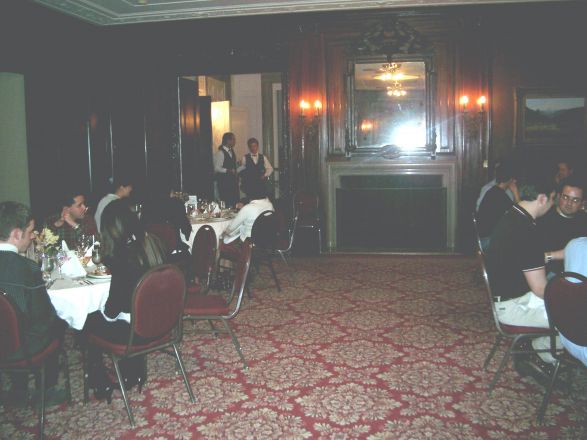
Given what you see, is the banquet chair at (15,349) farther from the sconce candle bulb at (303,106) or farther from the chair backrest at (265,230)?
the sconce candle bulb at (303,106)

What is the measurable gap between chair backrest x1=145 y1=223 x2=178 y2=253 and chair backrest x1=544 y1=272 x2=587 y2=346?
3.42 m

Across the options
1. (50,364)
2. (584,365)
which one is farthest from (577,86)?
(50,364)

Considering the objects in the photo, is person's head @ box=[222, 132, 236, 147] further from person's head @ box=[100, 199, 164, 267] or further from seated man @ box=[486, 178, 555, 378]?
seated man @ box=[486, 178, 555, 378]

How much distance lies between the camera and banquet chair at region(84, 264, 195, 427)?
323cm

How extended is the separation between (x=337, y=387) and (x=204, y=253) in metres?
1.54

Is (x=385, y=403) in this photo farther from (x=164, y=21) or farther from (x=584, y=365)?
(x=164, y=21)

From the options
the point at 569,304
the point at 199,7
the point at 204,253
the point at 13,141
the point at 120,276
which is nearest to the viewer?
the point at 569,304

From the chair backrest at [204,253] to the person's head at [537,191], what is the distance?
234cm

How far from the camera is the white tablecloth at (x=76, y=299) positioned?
11.7 ft

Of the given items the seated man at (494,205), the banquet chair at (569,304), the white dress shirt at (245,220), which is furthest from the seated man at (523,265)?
the white dress shirt at (245,220)

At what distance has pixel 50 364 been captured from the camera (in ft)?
12.1

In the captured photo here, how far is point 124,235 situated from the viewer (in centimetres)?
359

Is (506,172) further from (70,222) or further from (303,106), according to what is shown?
(70,222)

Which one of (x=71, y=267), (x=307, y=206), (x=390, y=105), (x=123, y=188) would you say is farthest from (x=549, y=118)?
(x=71, y=267)
